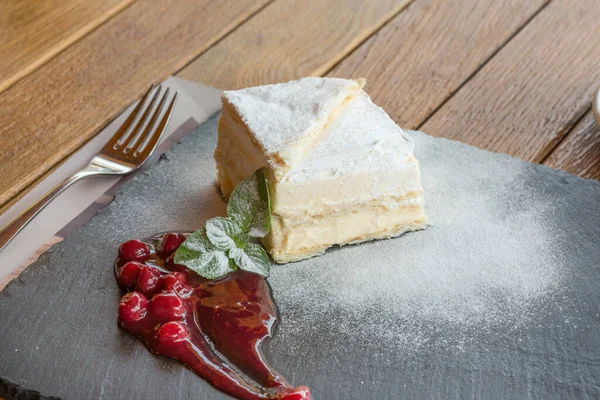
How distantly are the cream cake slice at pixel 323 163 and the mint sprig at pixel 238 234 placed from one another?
0.13 ft

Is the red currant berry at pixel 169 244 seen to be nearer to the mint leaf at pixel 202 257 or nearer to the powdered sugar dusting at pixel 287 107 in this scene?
the mint leaf at pixel 202 257

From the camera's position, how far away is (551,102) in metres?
2.54

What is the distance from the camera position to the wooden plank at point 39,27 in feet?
8.84

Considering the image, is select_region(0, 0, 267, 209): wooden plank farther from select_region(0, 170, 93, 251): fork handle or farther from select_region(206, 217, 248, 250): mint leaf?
select_region(206, 217, 248, 250): mint leaf

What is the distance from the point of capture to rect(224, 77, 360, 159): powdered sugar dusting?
6.14 ft

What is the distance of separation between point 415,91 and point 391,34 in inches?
14.5

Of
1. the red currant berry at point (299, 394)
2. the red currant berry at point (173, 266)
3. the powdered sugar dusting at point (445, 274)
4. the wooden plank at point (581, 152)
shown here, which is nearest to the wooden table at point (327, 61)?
the wooden plank at point (581, 152)

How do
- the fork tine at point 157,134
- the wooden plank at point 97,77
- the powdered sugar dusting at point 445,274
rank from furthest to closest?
1. the wooden plank at point 97,77
2. the fork tine at point 157,134
3. the powdered sugar dusting at point 445,274

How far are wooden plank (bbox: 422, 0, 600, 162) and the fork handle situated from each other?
106 centimetres

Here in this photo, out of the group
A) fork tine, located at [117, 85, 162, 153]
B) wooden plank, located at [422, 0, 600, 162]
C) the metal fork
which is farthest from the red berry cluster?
wooden plank, located at [422, 0, 600, 162]

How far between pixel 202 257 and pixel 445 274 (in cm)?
58

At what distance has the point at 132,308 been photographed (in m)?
1.72

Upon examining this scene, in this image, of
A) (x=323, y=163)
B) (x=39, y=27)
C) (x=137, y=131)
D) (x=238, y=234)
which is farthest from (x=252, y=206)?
(x=39, y=27)

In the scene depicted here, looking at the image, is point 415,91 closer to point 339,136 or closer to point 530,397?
point 339,136
